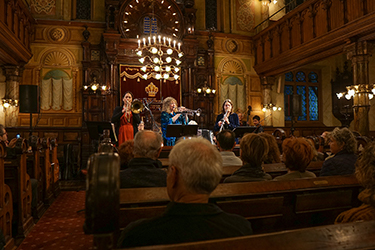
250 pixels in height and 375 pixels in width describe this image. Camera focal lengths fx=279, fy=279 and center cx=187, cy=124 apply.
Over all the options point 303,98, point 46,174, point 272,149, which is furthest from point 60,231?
point 303,98

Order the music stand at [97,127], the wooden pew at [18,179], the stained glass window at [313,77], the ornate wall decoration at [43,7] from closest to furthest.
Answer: the wooden pew at [18,179], the music stand at [97,127], the ornate wall decoration at [43,7], the stained glass window at [313,77]

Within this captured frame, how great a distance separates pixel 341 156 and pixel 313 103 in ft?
38.8

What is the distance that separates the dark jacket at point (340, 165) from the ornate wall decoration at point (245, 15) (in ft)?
34.0

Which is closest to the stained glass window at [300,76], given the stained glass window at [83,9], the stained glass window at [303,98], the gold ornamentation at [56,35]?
the stained glass window at [303,98]

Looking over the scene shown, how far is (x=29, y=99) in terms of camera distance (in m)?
5.95

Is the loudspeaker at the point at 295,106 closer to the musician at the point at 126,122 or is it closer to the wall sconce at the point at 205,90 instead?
the wall sconce at the point at 205,90

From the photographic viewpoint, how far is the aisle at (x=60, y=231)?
9.59 feet

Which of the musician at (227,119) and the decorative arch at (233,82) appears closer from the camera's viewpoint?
the musician at (227,119)

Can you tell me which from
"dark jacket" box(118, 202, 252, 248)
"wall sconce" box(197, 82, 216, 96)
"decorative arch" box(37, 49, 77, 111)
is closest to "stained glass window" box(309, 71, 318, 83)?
"wall sconce" box(197, 82, 216, 96)

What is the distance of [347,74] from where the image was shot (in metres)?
12.6

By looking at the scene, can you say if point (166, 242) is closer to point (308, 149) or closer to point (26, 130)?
point (308, 149)

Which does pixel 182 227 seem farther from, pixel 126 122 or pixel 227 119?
pixel 227 119

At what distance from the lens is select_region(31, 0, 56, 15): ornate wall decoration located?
33.7 feet

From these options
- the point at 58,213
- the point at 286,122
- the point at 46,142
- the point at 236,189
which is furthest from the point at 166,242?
the point at 286,122
